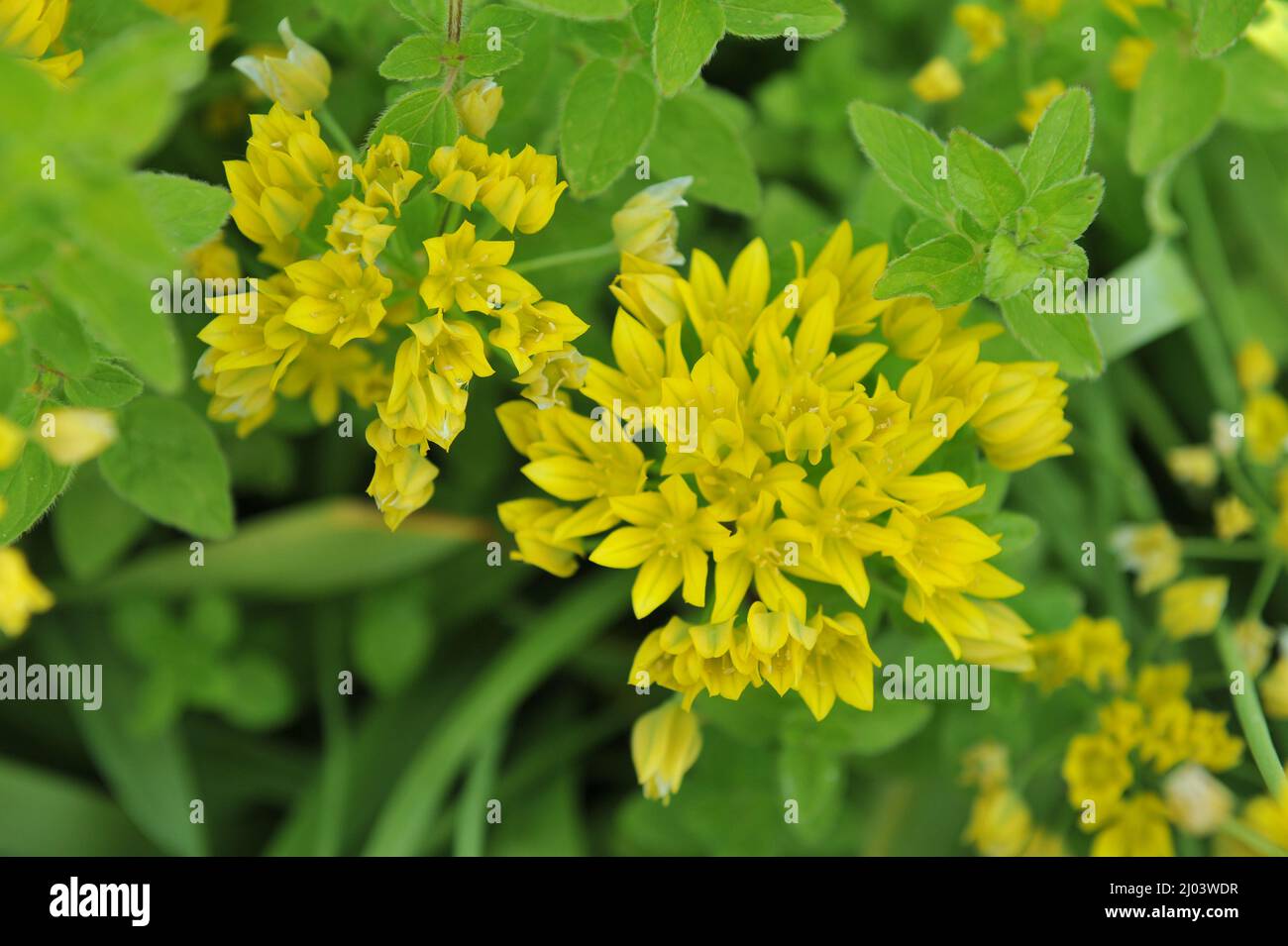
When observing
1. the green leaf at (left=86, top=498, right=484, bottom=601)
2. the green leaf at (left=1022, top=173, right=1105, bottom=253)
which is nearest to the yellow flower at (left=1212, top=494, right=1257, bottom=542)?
the green leaf at (left=1022, top=173, right=1105, bottom=253)

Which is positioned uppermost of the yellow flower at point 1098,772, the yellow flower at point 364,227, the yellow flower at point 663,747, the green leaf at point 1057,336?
the yellow flower at point 364,227

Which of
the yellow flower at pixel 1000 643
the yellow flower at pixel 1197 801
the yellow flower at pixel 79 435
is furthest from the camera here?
the yellow flower at pixel 1197 801

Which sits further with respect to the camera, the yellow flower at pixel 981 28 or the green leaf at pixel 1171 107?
the yellow flower at pixel 981 28

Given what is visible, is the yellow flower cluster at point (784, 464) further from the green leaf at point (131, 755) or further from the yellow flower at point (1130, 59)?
the green leaf at point (131, 755)

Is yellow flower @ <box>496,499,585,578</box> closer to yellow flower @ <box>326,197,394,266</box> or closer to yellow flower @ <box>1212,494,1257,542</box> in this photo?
yellow flower @ <box>326,197,394,266</box>

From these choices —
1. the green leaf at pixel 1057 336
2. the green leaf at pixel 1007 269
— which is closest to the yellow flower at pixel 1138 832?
the green leaf at pixel 1057 336

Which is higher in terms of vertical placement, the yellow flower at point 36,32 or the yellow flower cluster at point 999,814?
the yellow flower at point 36,32

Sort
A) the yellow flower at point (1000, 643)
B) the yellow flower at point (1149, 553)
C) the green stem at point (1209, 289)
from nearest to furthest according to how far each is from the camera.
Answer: the yellow flower at point (1000, 643), the yellow flower at point (1149, 553), the green stem at point (1209, 289)
